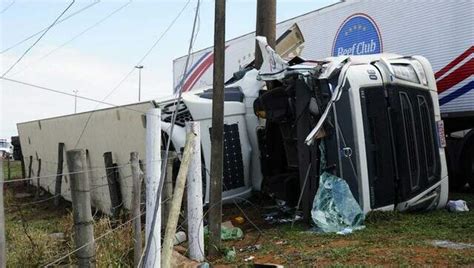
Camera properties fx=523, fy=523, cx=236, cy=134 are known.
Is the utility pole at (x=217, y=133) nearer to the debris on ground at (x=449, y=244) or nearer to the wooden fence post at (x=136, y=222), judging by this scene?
the wooden fence post at (x=136, y=222)

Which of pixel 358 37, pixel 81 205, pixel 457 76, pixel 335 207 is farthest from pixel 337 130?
pixel 358 37

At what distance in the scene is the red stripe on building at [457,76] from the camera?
981 centimetres

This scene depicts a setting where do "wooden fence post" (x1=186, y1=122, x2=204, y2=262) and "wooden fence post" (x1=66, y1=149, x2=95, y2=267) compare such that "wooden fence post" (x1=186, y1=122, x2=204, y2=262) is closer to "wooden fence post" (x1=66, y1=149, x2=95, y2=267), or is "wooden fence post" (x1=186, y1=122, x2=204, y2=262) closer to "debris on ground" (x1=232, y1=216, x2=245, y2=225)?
"wooden fence post" (x1=66, y1=149, x2=95, y2=267)

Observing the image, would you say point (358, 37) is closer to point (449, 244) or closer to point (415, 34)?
point (415, 34)

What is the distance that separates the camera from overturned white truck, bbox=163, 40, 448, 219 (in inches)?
270

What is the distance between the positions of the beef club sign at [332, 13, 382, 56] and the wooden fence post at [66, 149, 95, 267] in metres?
9.04

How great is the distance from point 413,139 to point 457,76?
335 cm

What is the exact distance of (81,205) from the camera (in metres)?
3.54

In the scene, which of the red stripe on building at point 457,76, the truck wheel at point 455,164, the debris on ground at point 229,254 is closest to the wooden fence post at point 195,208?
the debris on ground at point 229,254

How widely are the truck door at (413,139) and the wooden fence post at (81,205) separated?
4.79 metres

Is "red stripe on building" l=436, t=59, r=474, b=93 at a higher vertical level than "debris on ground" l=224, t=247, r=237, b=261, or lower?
higher

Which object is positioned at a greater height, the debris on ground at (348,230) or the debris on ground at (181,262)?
the debris on ground at (181,262)

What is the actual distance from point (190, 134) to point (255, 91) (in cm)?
449

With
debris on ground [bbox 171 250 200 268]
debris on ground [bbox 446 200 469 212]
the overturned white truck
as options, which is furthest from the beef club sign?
debris on ground [bbox 171 250 200 268]
